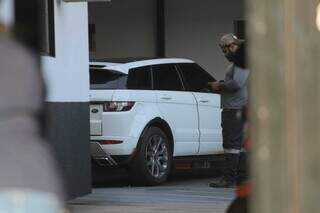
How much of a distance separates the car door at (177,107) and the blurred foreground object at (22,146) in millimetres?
9133

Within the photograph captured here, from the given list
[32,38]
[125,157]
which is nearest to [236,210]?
[32,38]

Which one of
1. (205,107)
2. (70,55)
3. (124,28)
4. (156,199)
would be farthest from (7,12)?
(124,28)

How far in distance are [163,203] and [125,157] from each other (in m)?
1.63

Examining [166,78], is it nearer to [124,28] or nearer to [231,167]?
[231,167]

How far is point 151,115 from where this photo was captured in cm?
1054

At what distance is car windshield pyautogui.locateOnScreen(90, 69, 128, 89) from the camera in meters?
10.3

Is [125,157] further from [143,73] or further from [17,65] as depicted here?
[17,65]

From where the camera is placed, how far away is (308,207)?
7.88ft

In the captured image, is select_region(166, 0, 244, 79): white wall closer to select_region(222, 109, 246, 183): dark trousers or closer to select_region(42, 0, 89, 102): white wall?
select_region(222, 109, 246, 183): dark trousers

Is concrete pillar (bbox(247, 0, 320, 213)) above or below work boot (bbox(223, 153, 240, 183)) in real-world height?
above

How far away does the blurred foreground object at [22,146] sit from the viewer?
1.61m

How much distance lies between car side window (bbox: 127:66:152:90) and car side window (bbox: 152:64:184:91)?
130 millimetres

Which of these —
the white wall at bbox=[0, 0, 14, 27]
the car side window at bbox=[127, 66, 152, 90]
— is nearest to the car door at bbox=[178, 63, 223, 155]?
the car side window at bbox=[127, 66, 152, 90]

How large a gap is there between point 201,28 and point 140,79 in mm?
7541
